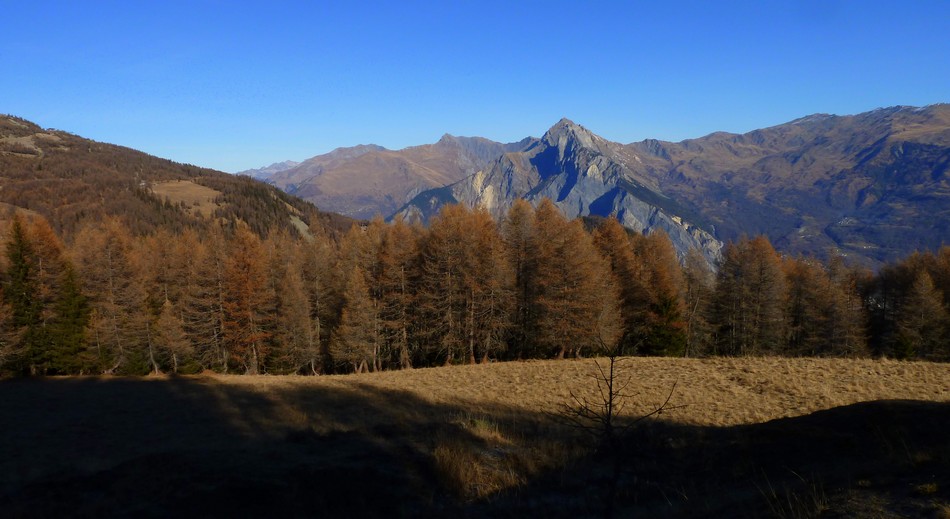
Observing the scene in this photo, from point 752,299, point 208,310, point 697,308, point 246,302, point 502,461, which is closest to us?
point 502,461

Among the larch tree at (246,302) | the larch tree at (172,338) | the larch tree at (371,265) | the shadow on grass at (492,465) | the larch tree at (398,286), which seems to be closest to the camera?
the shadow on grass at (492,465)

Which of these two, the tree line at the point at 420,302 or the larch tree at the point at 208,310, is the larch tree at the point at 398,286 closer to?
the tree line at the point at 420,302

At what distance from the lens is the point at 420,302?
40.0m

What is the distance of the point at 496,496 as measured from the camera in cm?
952

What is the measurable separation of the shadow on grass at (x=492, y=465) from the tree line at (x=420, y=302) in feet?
72.1

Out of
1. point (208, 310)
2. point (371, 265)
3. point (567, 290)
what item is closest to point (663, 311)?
point (567, 290)

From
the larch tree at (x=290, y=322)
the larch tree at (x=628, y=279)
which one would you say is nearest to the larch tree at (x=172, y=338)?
the larch tree at (x=290, y=322)

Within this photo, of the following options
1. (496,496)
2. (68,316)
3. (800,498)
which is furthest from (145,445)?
(68,316)

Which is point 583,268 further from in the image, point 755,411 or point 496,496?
point 496,496

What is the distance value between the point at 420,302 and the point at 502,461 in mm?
29260

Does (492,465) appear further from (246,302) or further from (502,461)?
(246,302)

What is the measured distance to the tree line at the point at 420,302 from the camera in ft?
122

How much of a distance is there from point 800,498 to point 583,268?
28829 millimetres

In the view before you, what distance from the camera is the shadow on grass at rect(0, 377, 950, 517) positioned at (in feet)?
25.4
